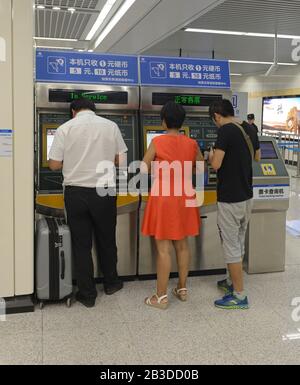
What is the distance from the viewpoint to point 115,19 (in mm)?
7773

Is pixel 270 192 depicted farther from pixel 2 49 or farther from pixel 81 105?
pixel 2 49

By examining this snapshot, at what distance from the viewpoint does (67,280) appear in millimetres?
3102

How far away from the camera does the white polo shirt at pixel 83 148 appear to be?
304 centimetres

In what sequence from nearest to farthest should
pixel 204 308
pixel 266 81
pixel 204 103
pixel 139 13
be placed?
pixel 204 308, pixel 204 103, pixel 139 13, pixel 266 81

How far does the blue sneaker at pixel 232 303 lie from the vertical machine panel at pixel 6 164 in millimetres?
1468

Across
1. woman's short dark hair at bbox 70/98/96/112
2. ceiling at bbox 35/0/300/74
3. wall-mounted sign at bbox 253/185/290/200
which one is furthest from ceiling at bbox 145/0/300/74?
woman's short dark hair at bbox 70/98/96/112

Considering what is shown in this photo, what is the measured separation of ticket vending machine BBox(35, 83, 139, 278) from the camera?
11.1 ft

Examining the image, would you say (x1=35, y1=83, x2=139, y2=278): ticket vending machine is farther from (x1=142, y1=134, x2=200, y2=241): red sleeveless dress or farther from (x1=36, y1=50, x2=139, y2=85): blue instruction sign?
(x1=142, y1=134, x2=200, y2=241): red sleeveless dress

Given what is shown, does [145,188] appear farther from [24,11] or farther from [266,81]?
[266,81]

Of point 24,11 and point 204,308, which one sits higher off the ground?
point 24,11

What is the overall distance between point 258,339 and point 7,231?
5.80 ft

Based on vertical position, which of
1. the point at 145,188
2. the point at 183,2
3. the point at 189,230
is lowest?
the point at 189,230
